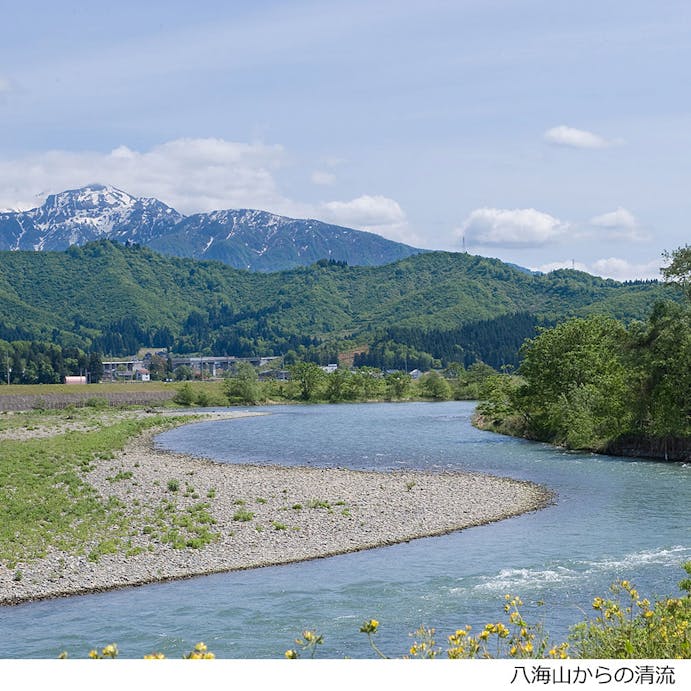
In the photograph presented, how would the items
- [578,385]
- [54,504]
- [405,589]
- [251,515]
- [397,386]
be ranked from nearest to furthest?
[405,589] < [251,515] < [54,504] < [578,385] < [397,386]

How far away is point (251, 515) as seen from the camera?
33.6 metres

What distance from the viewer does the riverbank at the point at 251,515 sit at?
25406mm

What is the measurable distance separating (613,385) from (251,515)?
122 ft

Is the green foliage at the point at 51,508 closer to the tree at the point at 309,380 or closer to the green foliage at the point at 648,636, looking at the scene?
the green foliage at the point at 648,636

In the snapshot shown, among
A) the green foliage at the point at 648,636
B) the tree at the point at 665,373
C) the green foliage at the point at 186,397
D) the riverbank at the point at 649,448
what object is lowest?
the green foliage at the point at 186,397

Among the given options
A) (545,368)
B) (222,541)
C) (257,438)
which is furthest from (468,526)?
(257,438)

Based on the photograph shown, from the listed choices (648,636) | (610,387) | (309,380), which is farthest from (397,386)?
(648,636)

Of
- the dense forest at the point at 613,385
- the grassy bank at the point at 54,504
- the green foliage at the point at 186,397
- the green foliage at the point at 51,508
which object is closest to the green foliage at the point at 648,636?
the grassy bank at the point at 54,504

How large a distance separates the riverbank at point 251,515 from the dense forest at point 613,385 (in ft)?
46.0

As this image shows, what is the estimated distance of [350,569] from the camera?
2622 centimetres

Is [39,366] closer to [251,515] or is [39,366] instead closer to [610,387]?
[610,387]

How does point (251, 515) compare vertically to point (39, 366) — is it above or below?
below

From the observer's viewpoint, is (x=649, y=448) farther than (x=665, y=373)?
Yes

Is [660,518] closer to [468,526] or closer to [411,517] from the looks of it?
[468,526]
